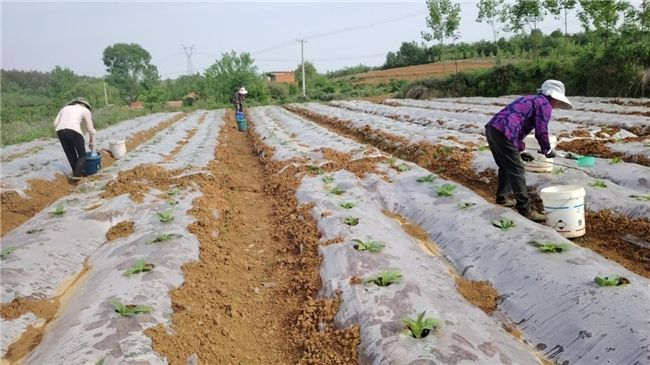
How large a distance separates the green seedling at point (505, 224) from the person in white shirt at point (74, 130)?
25.5 ft

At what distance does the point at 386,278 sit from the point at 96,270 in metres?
3.18

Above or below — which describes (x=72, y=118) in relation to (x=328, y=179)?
above

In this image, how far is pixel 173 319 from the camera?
388cm

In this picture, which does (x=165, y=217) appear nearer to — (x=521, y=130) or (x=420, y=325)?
(x=420, y=325)

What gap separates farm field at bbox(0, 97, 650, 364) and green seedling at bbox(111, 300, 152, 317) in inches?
0.5

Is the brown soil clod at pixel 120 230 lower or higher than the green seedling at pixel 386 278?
higher

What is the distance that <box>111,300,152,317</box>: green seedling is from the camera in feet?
12.2

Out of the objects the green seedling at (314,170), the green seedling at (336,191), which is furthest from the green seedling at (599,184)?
the green seedling at (314,170)

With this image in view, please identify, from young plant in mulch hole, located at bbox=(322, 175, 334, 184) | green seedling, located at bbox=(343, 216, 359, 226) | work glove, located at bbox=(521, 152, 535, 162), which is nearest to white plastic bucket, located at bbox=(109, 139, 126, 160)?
young plant in mulch hole, located at bbox=(322, 175, 334, 184)

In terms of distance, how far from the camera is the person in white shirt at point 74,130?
9156 millimetres

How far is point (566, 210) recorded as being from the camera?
5102 millimetres

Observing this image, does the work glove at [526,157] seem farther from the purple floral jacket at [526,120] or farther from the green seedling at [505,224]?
the green seedling at [505,224]

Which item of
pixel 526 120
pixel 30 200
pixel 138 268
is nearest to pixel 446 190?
pixel 526 120

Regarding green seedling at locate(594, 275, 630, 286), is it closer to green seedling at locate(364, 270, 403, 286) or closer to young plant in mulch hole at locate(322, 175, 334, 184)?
green seedling at locate(364, 270, 403, 286)
